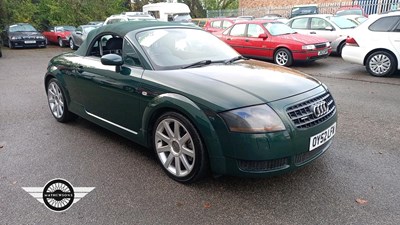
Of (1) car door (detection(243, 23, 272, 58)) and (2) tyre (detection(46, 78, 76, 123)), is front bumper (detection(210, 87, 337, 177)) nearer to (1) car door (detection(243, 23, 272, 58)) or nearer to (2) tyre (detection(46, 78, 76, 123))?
(2) tyre (detection(46, 78, 76, 123))

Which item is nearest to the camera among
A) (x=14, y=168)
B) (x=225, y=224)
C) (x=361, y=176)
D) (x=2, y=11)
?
(x=225, y=224)

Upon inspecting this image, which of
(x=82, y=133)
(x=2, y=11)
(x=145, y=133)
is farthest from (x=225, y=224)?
(x=2, y=11)

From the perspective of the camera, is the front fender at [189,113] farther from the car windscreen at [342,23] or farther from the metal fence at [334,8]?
the metal fence at [334,8]

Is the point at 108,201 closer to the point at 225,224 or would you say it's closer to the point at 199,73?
the point at 225,224

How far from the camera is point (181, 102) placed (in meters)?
2.93

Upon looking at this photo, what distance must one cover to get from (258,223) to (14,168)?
2676 millimetres

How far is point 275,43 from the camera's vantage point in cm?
1020

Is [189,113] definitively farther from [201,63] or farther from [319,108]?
[319,108]

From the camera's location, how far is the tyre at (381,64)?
809 cm

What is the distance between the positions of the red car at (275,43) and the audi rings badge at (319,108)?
23.2 feet

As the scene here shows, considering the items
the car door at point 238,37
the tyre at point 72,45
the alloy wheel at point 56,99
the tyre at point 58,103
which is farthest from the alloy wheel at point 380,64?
the tyre at point 72,45

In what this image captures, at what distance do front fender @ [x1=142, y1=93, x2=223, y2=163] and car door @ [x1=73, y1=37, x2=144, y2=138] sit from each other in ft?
0.78

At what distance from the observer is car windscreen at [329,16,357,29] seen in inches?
466

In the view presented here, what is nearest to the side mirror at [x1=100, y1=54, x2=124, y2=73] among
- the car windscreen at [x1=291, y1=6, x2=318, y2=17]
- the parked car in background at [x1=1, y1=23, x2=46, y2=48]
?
the parked car in background at [x1=1, y1=23, x2=46, y2=48]
